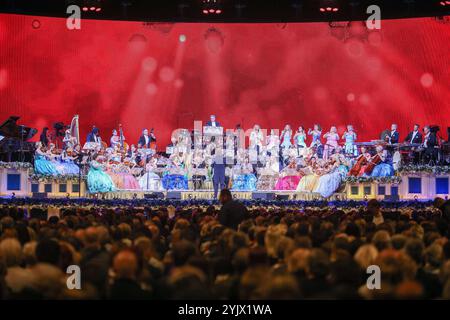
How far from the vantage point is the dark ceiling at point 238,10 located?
28328 millimetres

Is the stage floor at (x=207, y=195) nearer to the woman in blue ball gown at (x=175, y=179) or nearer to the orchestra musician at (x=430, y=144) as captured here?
the woman in blue ball gown at (x=175, y=179)

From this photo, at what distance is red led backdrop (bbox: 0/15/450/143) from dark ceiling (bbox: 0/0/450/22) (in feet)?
1.06

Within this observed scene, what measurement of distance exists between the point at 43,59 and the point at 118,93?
313 centimetres

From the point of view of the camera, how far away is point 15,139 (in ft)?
79.9

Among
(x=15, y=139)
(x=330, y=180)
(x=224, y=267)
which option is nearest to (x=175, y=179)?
(x=330, y=180)

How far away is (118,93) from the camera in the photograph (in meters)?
29.7

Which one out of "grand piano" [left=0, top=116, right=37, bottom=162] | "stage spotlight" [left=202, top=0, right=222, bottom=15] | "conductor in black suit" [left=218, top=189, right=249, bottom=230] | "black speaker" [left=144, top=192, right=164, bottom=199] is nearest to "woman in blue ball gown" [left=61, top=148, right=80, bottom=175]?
"grand piano" [left=0, top=116, right=37, bottom=162]

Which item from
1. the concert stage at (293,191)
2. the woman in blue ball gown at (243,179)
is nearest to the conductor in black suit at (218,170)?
the concert stage at (293,191)

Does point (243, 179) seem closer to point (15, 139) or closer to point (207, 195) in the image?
point (207, 195)

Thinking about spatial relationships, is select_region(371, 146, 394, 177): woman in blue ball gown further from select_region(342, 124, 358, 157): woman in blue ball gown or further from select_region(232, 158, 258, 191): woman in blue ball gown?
select_region(232, 158, 258, 191): woman in blue ball gown

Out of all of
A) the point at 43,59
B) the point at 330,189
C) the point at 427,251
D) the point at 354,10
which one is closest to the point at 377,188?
the point at 330,189

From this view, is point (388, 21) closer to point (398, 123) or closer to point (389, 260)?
point (398, 123)

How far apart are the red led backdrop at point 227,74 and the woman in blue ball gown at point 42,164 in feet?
14.3
